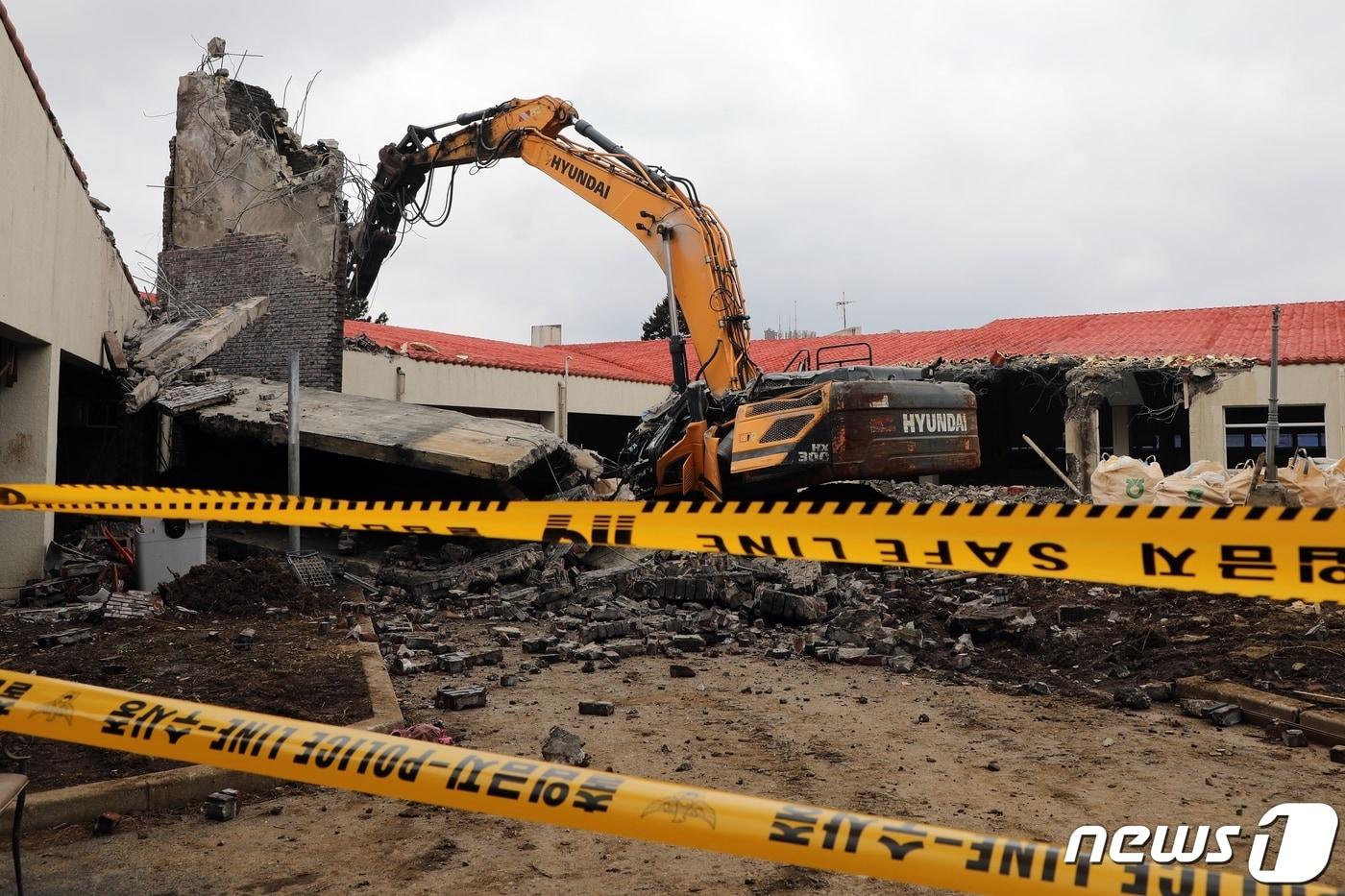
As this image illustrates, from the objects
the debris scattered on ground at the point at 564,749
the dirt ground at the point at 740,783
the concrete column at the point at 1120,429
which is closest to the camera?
the dirt ground at the point at 740,783

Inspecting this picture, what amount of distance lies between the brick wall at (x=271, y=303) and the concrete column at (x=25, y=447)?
6.50 meters

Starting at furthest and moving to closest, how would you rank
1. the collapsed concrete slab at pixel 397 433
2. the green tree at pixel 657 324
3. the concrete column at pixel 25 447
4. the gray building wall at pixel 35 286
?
the green tree at pixel 657 324
the collapsed concrete slab at pixel 397 433
the concrete column at pixel 25 447
the gray building wall at pixel 35 286

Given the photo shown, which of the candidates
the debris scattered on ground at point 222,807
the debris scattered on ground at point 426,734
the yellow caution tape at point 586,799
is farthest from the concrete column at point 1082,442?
the yellow caution tape at point 586,799

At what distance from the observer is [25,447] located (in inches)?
339

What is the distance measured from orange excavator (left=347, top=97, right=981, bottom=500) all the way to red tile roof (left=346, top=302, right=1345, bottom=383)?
5.40 m

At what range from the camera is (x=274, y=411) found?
1220 centimetres

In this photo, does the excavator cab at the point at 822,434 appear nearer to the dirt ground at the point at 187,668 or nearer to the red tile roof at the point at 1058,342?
the dirt ground at the point at 187,668

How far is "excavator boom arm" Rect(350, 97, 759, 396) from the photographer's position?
36.4 ft

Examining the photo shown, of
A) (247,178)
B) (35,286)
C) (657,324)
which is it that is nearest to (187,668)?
(35,286)

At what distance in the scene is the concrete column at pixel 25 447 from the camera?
8.49 m

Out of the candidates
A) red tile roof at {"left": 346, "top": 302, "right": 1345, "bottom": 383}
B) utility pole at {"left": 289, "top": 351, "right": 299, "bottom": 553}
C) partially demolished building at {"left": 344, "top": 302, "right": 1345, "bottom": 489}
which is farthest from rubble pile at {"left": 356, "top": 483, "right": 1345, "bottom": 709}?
red tile roof at {"left": 346, "top": 302, "right": 1345, "bottom": 383}

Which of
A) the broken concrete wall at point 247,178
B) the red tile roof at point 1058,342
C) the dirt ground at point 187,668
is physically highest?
the broken concrete wall at point 247,178

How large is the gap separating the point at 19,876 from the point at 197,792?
1333mm

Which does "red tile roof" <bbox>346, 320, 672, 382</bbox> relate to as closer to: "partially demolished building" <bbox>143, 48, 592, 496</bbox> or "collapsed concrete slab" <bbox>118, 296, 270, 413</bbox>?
"partially demolished building" <bbox>143, 48, 592, 496</bbox>
